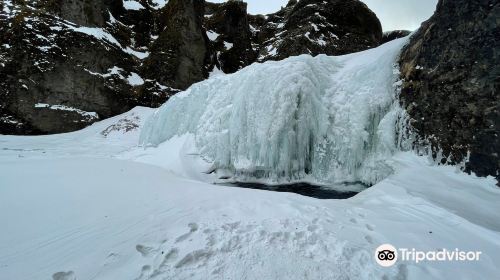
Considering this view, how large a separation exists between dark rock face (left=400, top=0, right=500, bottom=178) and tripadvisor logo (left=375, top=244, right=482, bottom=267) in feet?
7.52

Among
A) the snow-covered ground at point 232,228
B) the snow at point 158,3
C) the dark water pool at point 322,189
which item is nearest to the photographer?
the snow-covered ground at point 232,228

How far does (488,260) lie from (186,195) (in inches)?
153

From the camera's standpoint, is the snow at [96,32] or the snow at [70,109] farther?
the snow at [96,32]

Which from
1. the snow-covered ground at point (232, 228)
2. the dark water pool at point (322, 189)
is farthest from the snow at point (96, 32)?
the dark water pool at point (322, 189)

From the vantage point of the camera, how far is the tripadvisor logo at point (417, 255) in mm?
2852

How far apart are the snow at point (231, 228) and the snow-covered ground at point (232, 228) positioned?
13 millimetres

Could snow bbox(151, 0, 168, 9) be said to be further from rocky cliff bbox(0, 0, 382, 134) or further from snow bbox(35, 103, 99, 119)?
snow bbox(35, 103, 99, 119)

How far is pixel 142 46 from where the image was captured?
2580cm

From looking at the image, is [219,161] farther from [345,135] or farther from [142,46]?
[142,46]

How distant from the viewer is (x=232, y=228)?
3369 millimetres

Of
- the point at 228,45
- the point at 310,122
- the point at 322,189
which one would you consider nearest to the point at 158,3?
the point at 228,45

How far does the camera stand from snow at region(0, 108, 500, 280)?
2600 mm

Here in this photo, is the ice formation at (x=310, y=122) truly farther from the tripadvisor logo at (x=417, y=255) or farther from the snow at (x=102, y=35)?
the snow at (x=102, y=35)

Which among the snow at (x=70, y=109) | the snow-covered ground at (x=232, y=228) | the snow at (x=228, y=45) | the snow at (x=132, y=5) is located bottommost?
the snow-covered ground at (x=232, y=228)
